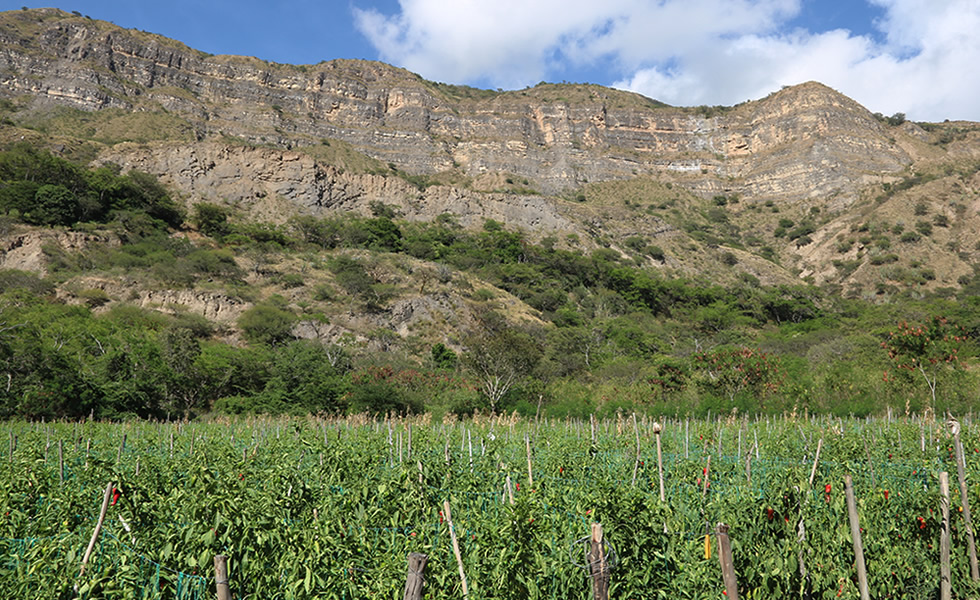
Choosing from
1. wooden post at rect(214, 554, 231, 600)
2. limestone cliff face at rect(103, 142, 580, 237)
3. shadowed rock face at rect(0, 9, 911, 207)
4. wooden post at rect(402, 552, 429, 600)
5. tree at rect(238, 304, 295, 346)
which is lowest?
wooden post at rect(214, 554, 231, 600)

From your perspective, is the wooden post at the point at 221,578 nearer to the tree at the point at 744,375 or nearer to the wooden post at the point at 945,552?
the wooden post at the point at 945,552

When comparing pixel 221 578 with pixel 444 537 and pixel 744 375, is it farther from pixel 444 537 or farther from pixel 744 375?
pixel 744 375

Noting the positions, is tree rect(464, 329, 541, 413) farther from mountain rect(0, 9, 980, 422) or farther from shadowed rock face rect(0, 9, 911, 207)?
shadowed rock face rect(0, 9, 911, 207)

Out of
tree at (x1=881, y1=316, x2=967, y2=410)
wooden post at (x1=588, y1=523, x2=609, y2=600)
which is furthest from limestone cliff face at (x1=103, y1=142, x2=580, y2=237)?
wooden post at (x1=588, y1=523, x2=609, y2=600)

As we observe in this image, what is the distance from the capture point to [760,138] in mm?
98812

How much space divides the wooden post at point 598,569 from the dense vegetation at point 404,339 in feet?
49.5

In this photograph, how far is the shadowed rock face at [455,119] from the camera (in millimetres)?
82688

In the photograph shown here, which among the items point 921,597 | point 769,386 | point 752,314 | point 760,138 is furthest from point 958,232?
point 921,597

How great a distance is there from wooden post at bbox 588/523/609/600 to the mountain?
33517mm

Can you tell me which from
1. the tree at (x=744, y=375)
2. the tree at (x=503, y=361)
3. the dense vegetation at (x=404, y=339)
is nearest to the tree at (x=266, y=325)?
the dense vegetation at (x=404, y=339)

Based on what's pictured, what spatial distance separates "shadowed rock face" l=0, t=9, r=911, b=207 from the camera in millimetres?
82688

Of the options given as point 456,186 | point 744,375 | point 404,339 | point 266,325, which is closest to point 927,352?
point 744,375

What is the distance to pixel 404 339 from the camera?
37.4m

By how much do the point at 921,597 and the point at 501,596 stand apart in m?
3.02
